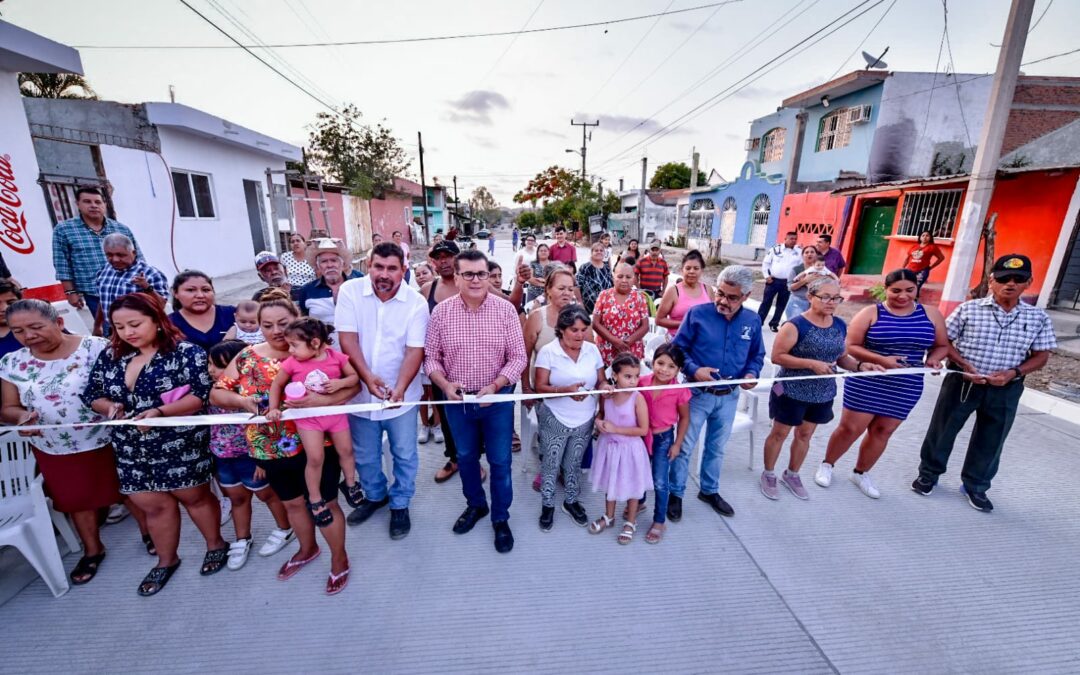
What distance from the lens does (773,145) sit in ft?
68.3

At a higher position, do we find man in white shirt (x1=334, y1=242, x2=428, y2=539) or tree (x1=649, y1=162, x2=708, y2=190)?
tree (x1=649, y1=162, x2=708, y2=190)

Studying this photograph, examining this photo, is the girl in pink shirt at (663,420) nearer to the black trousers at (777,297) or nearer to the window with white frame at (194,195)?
the black trousers at (777,297)

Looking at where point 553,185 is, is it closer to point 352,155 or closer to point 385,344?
point 352,155

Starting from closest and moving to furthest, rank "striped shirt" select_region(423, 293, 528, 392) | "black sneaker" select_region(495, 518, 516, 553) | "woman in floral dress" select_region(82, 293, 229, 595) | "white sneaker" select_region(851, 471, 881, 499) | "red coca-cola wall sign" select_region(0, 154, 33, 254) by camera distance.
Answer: "woman in floral dress" select_region(82, 293, 229, 595)
"striped shirt" select_region(423, 293, 528, 392)
"black sneaker" select_region(495, 518, 516, 553)
"white sneaker" select_region(851, 471, 881, 499)
"red coca-cola wall sign" select_region(0, 154, 33, 254)

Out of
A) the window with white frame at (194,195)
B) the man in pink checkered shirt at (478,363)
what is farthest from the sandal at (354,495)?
the window with white frame at (194,195)

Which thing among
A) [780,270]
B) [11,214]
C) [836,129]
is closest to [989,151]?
[780,270]

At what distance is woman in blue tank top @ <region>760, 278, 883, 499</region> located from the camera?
9.91 ft

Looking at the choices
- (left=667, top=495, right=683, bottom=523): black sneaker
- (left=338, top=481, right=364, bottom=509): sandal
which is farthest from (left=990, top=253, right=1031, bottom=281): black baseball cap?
(left=338, top=481, right=364, bottom=509): sandal

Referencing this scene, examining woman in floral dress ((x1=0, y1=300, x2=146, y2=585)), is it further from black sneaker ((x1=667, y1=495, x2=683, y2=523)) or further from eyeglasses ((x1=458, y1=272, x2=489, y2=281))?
black sneaker ((x1=667, y1=495, x2=683, y2=523))

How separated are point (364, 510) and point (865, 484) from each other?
3849 mm

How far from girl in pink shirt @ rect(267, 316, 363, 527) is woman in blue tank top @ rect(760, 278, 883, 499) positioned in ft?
9.53

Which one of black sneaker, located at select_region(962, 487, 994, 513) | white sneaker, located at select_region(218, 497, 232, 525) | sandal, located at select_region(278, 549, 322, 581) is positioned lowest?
white sneaker, located at select_region(218, 497, 232, 525)

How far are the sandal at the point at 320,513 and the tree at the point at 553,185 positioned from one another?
127ft

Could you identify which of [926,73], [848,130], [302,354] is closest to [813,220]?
[848,130]
